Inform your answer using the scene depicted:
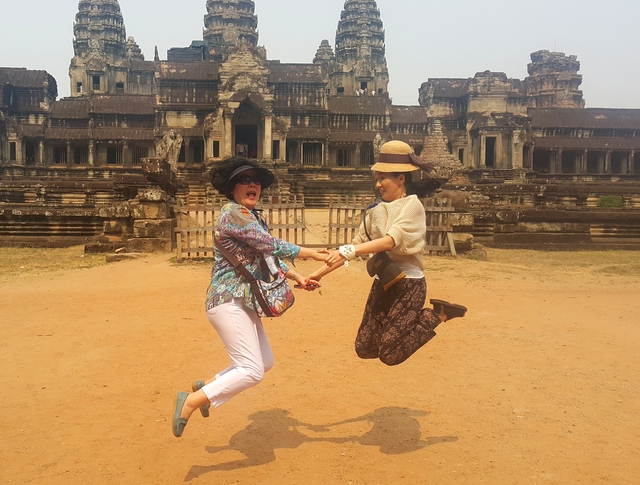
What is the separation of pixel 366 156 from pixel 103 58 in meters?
25.8

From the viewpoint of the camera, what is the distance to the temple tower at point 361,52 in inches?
1917

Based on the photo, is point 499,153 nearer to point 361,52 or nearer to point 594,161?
point 594,161

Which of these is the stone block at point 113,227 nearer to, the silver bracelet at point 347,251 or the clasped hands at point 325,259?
the clasped hands at point 325,259

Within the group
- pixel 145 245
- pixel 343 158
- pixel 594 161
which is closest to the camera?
pixel 145 245

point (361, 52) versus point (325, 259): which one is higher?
point (361, 52)

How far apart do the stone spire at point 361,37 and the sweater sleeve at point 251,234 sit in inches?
1866

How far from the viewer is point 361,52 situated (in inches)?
1928

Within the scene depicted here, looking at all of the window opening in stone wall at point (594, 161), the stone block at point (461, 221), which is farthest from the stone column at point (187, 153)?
the window opening in stone wall at point (594, 161)

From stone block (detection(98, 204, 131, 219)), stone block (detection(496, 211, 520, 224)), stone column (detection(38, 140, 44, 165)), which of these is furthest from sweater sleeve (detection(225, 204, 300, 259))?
stone column (detection(38, 140, 44, 165))

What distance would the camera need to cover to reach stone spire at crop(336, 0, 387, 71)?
4912 centimetres

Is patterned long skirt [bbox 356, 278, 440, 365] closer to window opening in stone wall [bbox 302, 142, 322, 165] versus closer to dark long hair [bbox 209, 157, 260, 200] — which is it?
dark long hair [bbox 209, 157, 260, 200]

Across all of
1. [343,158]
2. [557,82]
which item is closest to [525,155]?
[343,158]

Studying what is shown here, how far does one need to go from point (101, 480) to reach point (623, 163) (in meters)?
45.4

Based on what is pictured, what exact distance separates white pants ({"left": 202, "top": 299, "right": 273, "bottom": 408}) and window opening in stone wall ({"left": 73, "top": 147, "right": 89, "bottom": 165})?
126ft
